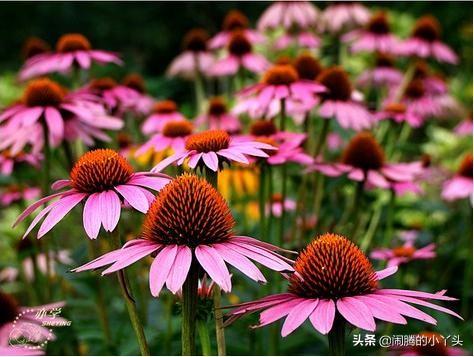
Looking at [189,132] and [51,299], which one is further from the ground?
[189,132]

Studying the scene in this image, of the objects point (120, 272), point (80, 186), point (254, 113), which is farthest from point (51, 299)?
point (120, 272)

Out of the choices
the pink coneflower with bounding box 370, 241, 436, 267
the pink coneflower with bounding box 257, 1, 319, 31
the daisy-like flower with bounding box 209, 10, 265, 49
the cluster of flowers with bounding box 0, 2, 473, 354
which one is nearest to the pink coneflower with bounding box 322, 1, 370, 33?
the cluster of flowers with bounding box 0, 2, 473, 354

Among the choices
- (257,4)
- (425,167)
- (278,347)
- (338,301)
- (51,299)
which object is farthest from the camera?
(257,4)

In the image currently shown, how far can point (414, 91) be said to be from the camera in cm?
266

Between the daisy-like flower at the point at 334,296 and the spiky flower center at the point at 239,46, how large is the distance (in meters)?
1.57

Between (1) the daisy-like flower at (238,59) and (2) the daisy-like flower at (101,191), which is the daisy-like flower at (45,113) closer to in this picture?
(2) the daisy-like flower at (101,191)

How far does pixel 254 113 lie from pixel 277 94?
10 cm

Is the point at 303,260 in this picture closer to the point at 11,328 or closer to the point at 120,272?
the point at 120,272

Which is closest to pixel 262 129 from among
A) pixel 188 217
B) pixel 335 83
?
pixel 335 83

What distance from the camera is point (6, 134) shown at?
172cm

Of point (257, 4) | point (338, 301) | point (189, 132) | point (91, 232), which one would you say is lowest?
point (338, 301)

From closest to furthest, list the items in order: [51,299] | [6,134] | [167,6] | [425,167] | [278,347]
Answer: [278,347] → [6,134] → [51,299] → [425,167] → [167,6]

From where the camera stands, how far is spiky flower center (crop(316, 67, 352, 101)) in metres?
1.92

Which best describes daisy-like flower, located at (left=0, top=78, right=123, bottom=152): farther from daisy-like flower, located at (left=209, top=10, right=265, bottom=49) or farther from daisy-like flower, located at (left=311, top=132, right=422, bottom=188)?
daisy-like flower, located at (left=209, top=10, right=265, bottom=49)
